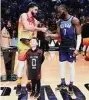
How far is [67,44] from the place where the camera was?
5230 mm

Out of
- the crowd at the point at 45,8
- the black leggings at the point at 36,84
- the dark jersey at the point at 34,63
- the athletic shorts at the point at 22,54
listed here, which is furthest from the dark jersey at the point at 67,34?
the crowd at the point at 45,8

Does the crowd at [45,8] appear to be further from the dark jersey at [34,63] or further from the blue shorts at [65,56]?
the dark jersey at [34,63]

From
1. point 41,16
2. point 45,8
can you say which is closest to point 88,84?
point 41,16

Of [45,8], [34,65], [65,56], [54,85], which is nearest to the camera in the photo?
[34,65]

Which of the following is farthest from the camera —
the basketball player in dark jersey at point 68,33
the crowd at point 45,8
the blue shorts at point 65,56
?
the crowd at point 45,8

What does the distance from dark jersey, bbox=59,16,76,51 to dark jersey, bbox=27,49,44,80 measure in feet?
1.60

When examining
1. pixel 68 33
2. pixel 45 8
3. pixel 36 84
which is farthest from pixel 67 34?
pixel 45 8

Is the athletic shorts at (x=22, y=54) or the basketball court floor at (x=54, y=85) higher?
the athletic shorts at (x=22, y=54)

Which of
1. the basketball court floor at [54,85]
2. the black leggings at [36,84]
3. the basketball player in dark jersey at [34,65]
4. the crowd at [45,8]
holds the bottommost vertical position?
the basketball court floor at [54,85]

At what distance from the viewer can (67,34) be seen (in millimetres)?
5191

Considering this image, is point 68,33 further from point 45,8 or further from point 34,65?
point 45,8

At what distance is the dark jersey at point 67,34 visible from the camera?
16.9 ft

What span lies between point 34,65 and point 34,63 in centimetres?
3

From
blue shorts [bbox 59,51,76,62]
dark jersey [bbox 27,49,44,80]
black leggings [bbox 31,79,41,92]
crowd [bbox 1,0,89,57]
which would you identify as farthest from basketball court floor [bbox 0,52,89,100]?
crowd [bbox 1,0,89,57]
